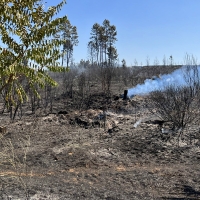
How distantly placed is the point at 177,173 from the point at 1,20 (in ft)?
17.0

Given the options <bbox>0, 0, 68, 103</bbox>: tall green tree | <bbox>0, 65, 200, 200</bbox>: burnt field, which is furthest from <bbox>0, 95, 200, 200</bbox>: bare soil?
<bbox>0, 0, 68, 103</bbox>: tall green tree

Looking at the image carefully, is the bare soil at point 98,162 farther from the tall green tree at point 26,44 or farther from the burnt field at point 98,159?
the tall green tree at point 26,44

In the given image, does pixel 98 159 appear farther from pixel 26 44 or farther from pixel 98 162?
pixel 26 44

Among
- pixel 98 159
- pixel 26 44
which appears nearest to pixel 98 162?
pixel 98 159

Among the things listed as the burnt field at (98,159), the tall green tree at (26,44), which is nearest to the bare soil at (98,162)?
the burnt field at (98,159)

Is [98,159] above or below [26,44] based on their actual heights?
below

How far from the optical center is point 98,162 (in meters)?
7.18

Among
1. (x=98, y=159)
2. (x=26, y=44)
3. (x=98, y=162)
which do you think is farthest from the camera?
(x=98, y=159)

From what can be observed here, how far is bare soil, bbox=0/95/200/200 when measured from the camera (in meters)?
5.44

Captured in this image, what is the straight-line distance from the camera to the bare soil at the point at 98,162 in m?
5.44

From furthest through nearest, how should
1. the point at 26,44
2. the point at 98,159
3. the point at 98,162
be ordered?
the point at 98,159, the point at 98,162, the point at 26,44

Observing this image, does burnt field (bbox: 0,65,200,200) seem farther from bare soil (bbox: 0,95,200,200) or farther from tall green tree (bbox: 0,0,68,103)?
tall green tree (bbox: 0,0,68,103)

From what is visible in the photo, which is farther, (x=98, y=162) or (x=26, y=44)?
(x=98, y=162)

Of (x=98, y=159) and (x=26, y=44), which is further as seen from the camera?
(x=98, y=159)
